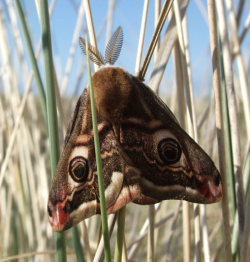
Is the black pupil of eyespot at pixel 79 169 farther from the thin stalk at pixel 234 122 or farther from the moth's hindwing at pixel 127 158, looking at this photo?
the thin stalk at pixel 234 122

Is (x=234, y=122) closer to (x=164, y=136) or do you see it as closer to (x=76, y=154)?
(x=164, y=136)

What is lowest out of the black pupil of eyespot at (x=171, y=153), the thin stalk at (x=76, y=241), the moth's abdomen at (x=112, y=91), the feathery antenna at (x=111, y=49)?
the thin stalk at (x=76, y=241)

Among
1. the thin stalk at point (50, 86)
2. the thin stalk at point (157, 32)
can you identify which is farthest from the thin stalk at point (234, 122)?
the thin stalk at point (50, 86)

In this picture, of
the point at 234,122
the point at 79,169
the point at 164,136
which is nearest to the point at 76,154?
the point at 79,169

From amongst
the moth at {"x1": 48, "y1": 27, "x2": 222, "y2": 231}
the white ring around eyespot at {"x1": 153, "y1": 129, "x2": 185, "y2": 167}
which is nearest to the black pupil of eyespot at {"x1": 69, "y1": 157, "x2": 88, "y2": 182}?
the moth at {"x1": 48, "y1": 27, "x2": 222, "y2": 231}

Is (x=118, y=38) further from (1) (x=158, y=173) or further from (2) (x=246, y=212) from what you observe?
(2) (x=246, y=212)

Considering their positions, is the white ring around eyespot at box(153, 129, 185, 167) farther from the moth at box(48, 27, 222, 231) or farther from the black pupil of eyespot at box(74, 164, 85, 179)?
the black pupil of eyespot at box(74, 164, 85, 179)

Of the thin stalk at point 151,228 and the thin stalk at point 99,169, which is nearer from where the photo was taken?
the thin stalk at point 99,169

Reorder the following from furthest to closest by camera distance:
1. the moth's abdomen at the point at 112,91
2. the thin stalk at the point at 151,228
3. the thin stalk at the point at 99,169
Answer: the thin stalk at the point at 151,228 → the moth's abdomen at the point at 112,91 → the thin stalk at the point at 99,169
